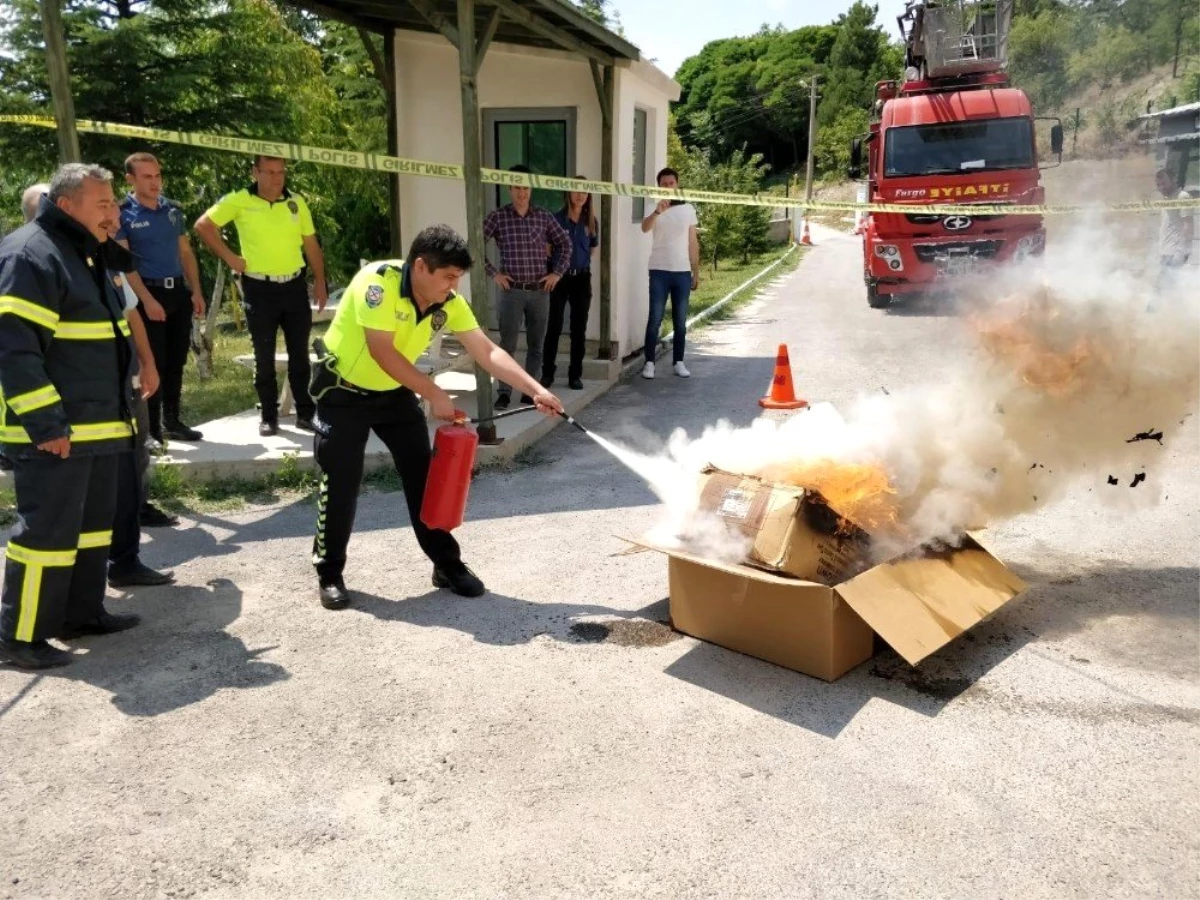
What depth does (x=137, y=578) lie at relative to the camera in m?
4.78

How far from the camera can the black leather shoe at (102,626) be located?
13.7 ft

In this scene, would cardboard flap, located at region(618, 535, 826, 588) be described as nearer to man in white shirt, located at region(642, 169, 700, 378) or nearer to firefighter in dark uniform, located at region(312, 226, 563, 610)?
firefighter in dark uniform, located at region(312, 226, 563, 610)

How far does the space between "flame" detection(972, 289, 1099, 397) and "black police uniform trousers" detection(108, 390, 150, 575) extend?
4299mm

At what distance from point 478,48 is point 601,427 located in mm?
3166

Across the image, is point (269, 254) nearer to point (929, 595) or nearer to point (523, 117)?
point (523, 117)

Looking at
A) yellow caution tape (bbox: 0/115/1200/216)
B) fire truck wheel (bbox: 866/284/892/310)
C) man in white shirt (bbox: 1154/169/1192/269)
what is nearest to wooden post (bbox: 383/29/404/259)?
yellow caution tape (bbox: 0/115/1200/216)

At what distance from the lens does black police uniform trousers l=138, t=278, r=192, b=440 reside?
21.0 feet

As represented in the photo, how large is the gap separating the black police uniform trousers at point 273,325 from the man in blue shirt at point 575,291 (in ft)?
8.11

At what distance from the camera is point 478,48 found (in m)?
6.38

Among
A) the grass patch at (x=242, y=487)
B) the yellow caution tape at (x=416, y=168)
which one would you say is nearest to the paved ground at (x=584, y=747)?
the grass patch at (x=242, y=487)

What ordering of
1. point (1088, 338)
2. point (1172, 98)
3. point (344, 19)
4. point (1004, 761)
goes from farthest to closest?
1. point (1172, 98)
2. point (344, 19)
3. point (1088, 338)
4. point (1004, 761)

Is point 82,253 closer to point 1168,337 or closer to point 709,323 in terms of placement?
point 1168,337

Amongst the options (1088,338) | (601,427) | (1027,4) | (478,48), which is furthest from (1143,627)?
(1027,4)

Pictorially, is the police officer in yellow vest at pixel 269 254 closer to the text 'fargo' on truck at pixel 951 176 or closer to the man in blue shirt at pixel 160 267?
the man in blue shirt at pixel 160 267
